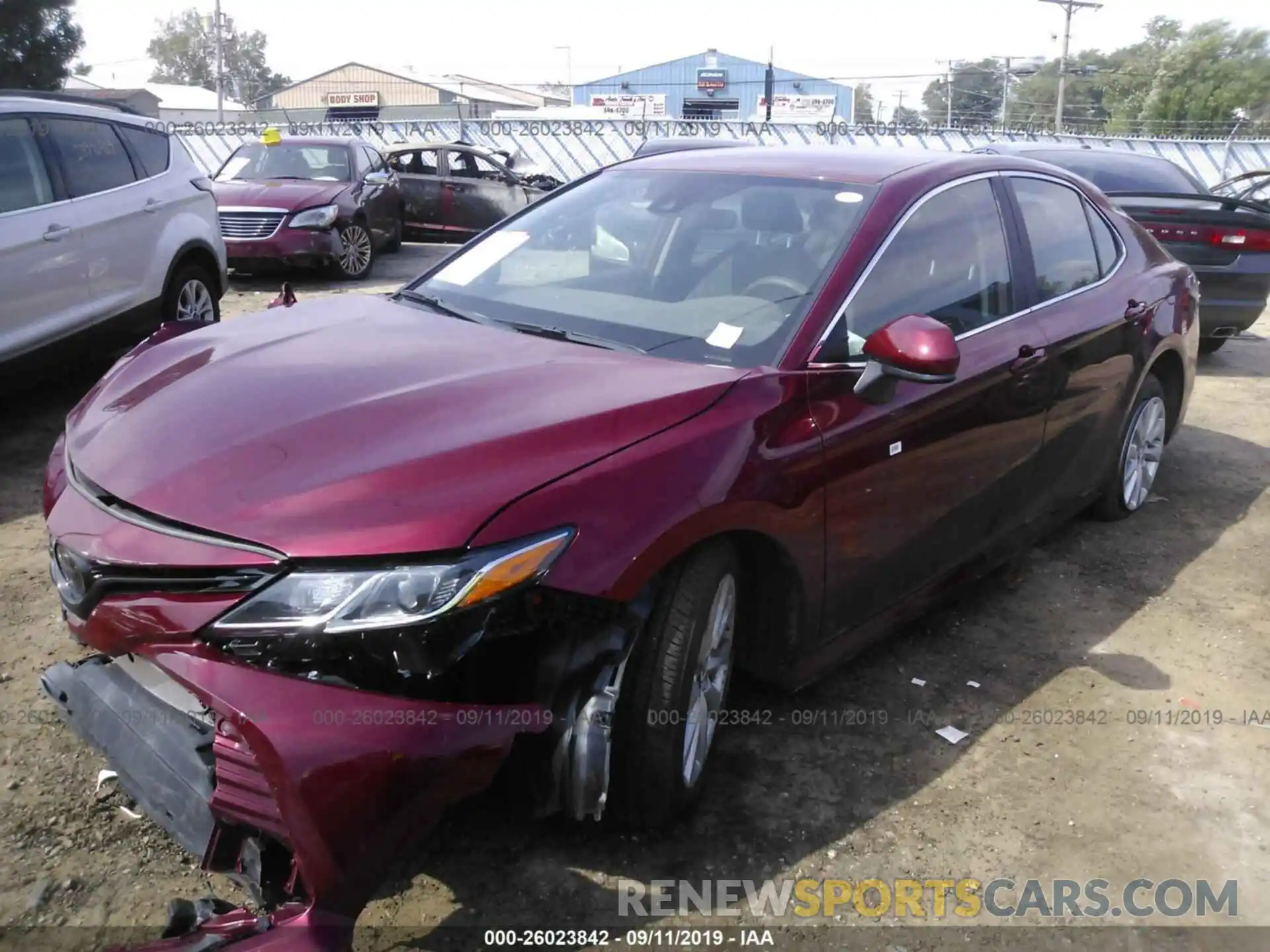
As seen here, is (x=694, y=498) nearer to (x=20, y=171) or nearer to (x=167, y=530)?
(x=167, y=530)

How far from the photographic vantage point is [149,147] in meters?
6.75

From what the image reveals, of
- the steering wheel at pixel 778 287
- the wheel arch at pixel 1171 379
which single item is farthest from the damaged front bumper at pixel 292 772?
the wheel arch at pixel 1171 379

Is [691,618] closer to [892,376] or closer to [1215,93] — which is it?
[892,376]

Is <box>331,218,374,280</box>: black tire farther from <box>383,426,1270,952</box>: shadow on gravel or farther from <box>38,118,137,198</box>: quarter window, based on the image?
<box>383,426,1270,952</box>: shadow on gravel

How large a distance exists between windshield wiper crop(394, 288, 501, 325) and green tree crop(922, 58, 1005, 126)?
226 feet

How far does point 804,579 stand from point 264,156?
10940 millimetres

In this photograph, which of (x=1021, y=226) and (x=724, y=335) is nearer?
(x=724, y=335)

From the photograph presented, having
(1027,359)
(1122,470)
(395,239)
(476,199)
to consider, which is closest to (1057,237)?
(1027,359)

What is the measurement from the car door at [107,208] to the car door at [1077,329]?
4800 mm

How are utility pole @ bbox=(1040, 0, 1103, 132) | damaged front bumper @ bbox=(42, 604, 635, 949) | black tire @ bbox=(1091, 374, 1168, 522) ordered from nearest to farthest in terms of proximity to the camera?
damaged front bumper @ bbox=(42, 604, 635, 949) → black tire @ bbox=(1091, 374, 1168, 522) → utility pole @ bbox=(1040, 0, 1103, 132)

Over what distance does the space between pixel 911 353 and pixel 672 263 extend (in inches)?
34.9

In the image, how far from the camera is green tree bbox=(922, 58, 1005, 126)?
69.2 metres

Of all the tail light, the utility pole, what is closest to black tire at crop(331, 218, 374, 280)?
the tail light

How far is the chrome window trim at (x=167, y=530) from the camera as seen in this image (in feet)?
6.73
